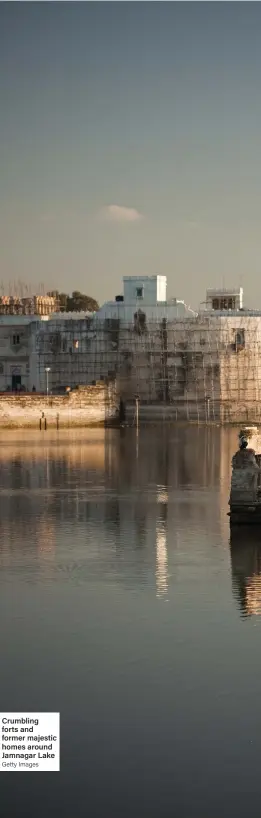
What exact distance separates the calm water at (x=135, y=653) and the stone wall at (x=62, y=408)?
3356 centimetres

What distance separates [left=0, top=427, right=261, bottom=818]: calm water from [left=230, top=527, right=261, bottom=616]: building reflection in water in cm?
5

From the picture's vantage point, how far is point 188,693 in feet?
49.6

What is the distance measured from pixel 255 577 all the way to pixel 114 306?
61057 millimetres

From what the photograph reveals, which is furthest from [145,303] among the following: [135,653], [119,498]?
[135,653]

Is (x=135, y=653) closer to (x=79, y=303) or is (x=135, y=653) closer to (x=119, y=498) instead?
(x=119, y=498)

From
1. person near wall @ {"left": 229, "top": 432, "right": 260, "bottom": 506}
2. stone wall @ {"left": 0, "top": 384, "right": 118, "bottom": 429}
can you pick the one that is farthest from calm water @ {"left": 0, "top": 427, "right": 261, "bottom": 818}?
stone wall @ {"left": 0, "top": 384, "right": 118, "bottom": 429}

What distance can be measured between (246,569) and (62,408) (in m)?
45.9

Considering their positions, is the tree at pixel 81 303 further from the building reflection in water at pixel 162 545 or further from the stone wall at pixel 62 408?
the building reflection in water at pixel 162 545

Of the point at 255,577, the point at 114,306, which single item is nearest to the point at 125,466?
the point at 255,577

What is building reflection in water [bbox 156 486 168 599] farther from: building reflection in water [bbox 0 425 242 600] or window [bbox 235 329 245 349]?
window [bbox 235 329 245 349]

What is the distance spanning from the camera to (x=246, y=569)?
23016 mm

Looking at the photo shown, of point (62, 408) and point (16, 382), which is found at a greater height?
point (16, 382)

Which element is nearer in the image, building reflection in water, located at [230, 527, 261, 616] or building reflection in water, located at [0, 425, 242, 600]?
building reflection in water, located at [230, 527, 261, 616]

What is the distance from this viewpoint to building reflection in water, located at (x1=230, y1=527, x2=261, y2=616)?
19922 millimetres
